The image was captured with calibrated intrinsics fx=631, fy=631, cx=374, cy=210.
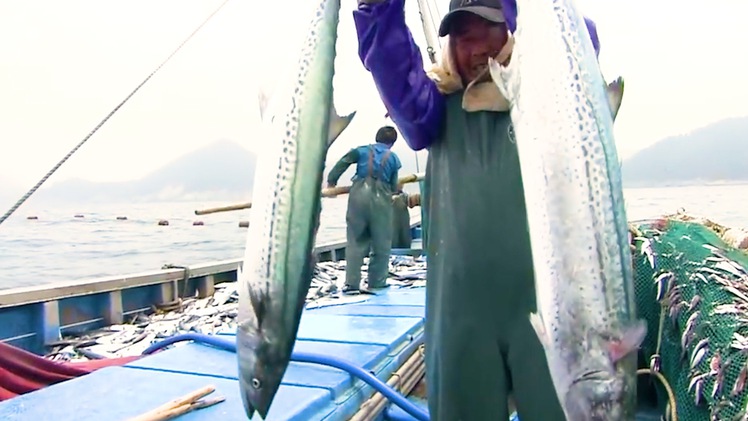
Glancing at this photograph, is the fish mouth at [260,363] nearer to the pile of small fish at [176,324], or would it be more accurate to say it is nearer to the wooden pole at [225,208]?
the pile of small fish at [176,324]

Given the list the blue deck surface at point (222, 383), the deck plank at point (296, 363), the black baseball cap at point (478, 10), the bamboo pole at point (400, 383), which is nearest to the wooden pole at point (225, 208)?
the blue deck surface at point (222, 383)

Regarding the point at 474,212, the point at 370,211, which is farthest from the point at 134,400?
the point at 370,211

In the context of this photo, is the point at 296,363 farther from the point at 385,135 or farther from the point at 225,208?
the point at 385,135

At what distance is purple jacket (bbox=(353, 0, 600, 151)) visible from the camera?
6.52ft

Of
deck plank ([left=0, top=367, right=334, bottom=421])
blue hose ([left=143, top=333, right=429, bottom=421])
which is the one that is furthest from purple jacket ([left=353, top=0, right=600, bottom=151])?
blue hose ([left=143, top=333, right=429, bottom=421])

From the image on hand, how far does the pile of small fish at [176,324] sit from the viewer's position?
626 cm

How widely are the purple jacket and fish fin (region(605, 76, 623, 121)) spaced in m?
0.26

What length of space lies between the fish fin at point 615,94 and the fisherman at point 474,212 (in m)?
0.32

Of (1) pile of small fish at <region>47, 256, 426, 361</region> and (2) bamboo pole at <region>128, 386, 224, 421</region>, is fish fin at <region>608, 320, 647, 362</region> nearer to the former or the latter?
(2) bamboo pole at <region>128, 386, 224, 421</region>

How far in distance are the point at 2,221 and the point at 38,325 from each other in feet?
9.98

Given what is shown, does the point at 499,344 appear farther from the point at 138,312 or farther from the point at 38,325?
the point at 138,312

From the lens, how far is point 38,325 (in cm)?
655

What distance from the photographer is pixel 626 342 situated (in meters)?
1.60

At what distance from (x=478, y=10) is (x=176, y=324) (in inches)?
233
